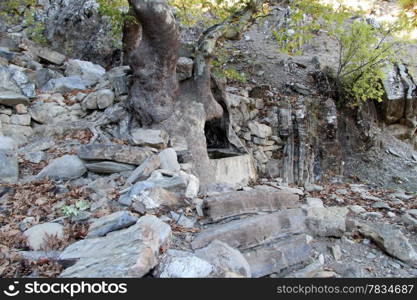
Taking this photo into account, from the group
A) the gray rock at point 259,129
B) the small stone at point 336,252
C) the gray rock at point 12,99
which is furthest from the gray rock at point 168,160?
the gray rock at point 259,129

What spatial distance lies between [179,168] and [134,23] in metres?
4.02

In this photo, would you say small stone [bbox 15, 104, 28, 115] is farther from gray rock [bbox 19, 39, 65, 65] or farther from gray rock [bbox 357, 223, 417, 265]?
gray rock [bbox 357, 223, 417, 265]

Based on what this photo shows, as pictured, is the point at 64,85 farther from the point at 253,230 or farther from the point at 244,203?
the point at 253,230

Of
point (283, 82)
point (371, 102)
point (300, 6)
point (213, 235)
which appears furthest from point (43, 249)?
point (371, 102)

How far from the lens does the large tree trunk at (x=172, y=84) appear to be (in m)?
5.57

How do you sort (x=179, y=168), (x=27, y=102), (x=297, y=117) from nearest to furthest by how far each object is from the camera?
(x=179, y=168), (x=27, y=102), (x=297, y=117)

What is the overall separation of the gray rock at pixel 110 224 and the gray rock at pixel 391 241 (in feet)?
10.0

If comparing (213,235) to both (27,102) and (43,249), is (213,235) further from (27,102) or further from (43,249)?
(27,102)

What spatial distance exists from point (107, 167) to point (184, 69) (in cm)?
312

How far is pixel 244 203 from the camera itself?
399 centimetres

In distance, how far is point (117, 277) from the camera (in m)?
2.29

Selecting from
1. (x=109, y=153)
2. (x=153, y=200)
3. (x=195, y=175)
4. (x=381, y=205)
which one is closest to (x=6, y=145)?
(x=109, y=153)

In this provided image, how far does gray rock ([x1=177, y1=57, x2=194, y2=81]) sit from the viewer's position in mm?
6754

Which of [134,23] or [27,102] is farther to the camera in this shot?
[134,23]
